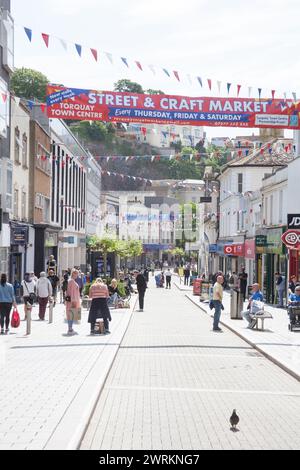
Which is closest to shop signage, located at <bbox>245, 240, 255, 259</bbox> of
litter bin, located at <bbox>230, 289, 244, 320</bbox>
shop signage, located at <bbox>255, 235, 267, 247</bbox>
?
shop signage, located at <bbox>255, 235, 267, 247</bbox>

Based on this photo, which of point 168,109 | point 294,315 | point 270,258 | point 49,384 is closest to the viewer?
point 49,384

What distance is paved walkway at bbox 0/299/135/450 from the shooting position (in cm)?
869

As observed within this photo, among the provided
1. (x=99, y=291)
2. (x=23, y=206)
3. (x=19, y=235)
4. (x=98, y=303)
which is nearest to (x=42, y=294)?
(x=98, y=303)

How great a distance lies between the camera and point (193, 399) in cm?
1175

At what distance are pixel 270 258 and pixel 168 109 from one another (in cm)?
1936

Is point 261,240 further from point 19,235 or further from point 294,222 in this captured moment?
point 294,222

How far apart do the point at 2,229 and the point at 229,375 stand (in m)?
19.4

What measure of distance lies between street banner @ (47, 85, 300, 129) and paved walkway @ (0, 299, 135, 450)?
671cm

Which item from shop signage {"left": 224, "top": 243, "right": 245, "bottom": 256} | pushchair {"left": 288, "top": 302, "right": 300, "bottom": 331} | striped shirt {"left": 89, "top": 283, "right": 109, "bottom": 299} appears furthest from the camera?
shop signage {"left": 224, "top": 243, "right": 245, "bottom": 256}

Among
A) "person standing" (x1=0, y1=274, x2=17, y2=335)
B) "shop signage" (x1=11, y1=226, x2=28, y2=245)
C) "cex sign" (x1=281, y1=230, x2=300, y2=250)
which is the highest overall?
"shop signage" (x1=11, y1=226, x2=28, y2=245)

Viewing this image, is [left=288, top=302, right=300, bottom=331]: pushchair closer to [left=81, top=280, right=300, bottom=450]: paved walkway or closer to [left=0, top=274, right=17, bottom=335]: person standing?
[left=81, top=280, right=300, bottom=450]: paved walkway

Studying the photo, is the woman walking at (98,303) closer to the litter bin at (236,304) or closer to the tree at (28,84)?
the litter bin at (236,304)

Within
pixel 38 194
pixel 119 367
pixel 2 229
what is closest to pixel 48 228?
pixel 38 194

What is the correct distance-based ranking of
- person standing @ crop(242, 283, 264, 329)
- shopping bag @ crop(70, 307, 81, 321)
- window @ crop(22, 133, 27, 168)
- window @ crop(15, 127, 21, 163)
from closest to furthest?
shopping bag @ crop(70, 307, 81, 321)
person standing @ crop(242, 283, 264, 329)
window @ crop(15, 127, 21, 163)
window @ crop(22, 133, 27, 168)
